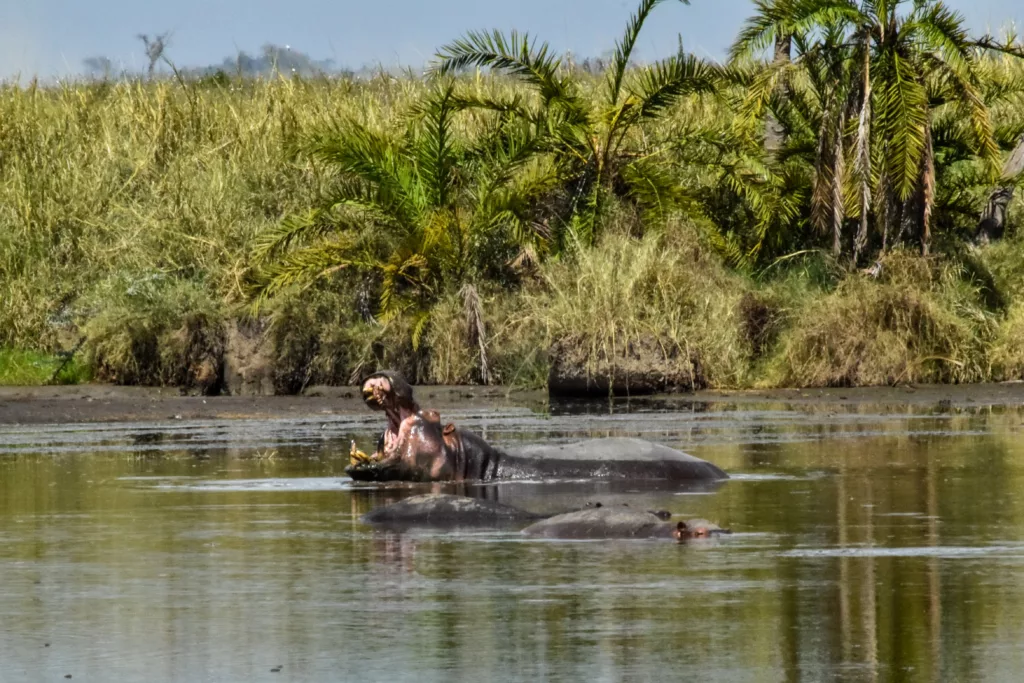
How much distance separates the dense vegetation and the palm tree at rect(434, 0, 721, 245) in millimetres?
40

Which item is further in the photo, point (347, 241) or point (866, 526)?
point (347, 241)

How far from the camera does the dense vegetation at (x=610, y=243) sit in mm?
23500

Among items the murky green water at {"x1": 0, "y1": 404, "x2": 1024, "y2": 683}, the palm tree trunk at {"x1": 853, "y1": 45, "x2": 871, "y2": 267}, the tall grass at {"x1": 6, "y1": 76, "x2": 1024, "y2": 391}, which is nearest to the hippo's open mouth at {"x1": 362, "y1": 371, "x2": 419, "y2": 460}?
the murky green water at {"x1": 0, "y1": 404, "x2": 1024, "y2": 683}

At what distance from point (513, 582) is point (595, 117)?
56.0 feet

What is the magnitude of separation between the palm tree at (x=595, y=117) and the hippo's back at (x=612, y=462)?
11.2 m

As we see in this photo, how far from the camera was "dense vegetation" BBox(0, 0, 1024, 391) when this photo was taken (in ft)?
77.1

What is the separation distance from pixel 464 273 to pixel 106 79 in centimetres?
1345

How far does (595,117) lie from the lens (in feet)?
83.3

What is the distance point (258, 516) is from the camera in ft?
38.4

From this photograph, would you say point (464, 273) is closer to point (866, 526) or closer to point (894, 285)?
point (894, 285)

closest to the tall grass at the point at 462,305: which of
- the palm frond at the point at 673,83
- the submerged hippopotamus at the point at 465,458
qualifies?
the palm frond at the point at 673,83

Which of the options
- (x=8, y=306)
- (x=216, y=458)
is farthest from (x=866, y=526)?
(x=8, y=306)

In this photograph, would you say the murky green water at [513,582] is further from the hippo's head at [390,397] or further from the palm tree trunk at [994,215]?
the palm tree trunk at [994,215]

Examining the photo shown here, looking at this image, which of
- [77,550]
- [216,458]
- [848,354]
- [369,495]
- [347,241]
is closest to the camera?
[77,550]
